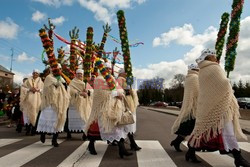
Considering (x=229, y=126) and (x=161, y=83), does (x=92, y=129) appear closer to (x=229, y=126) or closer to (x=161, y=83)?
(x=229, y=126)

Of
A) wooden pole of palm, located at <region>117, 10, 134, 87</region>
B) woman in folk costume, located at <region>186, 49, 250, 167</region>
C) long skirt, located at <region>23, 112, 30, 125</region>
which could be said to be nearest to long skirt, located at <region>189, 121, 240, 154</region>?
woman in folk costume, located at <region>186, 49, 250, 167</region>

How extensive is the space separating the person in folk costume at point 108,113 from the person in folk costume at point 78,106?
218 cm

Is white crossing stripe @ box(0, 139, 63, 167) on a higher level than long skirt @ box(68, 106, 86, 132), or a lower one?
lower

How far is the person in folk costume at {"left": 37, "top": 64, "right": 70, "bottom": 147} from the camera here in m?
6.40

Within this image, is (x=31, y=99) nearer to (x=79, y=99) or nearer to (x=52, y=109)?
(x=79, y=99)

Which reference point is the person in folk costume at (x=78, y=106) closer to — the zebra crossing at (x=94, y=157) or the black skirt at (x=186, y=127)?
the zebra crossing at (x=94, y=157)

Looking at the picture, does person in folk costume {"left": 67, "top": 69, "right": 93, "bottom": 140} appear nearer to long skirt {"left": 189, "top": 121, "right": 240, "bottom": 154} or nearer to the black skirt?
the black skirt

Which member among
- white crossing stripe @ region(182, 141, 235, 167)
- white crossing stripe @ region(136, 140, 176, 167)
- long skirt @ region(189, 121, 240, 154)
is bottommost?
white crossing stripe @ region(182, 141, 235, 167)

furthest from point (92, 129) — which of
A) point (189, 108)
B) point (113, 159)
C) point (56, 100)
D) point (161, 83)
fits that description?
point (161, 83)

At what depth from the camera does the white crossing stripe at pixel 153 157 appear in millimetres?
4539

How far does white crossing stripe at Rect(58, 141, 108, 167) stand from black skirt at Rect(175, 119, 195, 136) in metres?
1.71

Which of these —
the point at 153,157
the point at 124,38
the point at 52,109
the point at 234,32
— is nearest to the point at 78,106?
the point at 52,109

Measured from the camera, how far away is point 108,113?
16.9ft

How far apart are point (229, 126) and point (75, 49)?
21.8 ft
